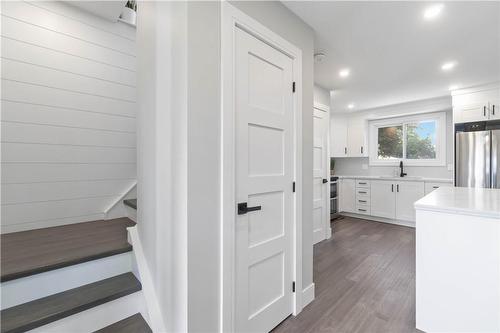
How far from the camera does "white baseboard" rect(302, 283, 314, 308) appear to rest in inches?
79.2

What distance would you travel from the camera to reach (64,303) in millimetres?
1377

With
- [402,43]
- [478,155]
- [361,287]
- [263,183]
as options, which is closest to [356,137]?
[478,155]

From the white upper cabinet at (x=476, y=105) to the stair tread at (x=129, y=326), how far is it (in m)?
5.07

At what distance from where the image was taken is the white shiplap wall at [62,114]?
2.11 m

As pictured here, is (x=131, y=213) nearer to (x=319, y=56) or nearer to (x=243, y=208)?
(x=243, y=208)

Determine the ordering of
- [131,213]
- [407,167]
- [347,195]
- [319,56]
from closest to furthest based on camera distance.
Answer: [131,213] < [319,56] < [407,167] < [347,195]

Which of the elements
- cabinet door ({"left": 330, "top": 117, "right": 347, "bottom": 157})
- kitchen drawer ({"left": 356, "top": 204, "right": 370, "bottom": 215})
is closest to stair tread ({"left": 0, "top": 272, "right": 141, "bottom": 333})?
kitchen drawer ({"left": 356, "top": 204, "right": 370, "bottom": 215})

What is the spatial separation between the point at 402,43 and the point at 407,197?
314cm

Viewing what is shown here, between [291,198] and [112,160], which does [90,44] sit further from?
[291,198]

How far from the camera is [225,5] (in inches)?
54.1

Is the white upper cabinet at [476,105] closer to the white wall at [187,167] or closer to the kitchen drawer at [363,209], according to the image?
the kitchen drawer at [363,209]

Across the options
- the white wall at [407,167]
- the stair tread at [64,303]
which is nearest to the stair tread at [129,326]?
the stair tread at [64,303]

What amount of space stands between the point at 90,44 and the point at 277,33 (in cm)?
209

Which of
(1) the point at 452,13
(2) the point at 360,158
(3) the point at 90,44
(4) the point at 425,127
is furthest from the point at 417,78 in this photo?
(3) the point at 90,44
